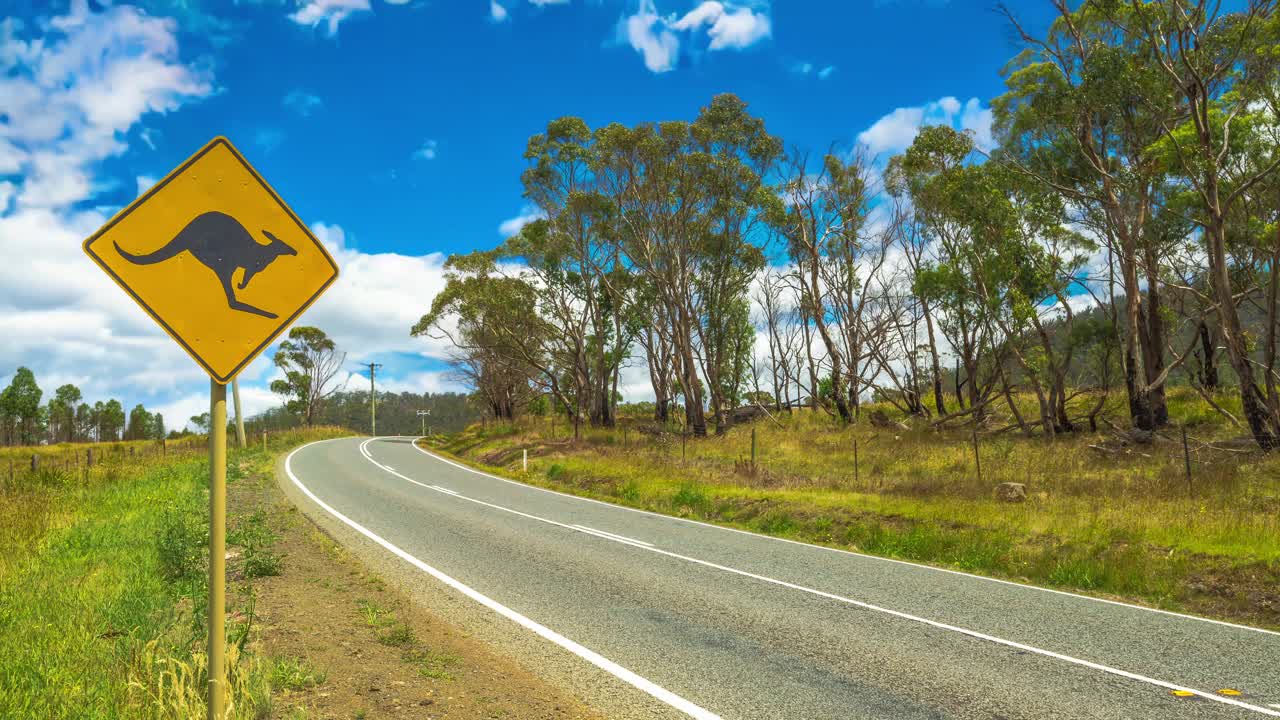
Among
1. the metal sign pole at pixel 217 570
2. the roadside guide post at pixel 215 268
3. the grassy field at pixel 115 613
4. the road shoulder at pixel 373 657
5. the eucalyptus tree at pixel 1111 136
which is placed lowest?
the road shoulder at pixel 373 657

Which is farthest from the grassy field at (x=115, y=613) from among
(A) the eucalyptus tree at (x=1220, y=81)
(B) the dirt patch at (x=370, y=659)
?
(A) the eucalyptus tree at (x=1220, y=81)

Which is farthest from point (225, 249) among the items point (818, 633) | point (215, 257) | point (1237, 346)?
point (1237, 346)

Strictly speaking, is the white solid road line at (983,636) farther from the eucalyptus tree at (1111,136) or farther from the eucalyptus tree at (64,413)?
the eucalyptus tree at (64,413)

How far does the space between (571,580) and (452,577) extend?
4.94 ft

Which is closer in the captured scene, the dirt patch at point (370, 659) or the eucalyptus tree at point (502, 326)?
the dirt patch at point (370, 659)

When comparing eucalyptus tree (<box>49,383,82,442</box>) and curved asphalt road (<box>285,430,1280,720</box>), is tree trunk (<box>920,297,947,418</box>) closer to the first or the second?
curved asphalt road (<box>285,430,1280,720</box>)

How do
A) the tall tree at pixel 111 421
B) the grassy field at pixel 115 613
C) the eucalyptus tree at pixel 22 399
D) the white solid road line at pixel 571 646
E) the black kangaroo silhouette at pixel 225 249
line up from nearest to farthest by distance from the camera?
the black kangaroo silhouette at pixel 225 249 → the grassy field at pixel 115 613 → the white solid road line at pixel 571 646 → the eucalyptus tree at pixel 22 399 → the tall tree at pixel 111 421

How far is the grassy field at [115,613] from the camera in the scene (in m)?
3.96

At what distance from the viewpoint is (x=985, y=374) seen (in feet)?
126

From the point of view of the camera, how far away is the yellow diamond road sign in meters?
3.08

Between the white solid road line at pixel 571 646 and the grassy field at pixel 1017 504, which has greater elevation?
the white solid road line at pixel 571 646

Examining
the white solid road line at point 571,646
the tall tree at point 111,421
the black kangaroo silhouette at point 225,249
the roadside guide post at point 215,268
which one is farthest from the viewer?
the tall tree at point 111,421

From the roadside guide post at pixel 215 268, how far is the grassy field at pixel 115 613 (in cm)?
117

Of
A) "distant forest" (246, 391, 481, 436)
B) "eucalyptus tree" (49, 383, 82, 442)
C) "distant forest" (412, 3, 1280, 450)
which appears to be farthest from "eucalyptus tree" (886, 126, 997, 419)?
"eucalyptus tree" (49, 383, 82, 442)
